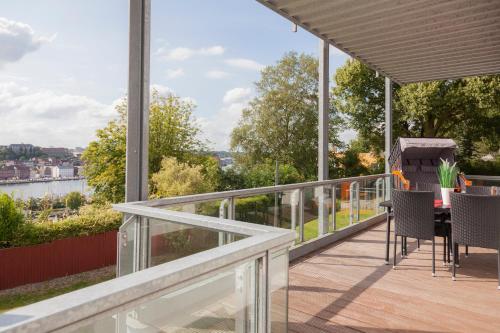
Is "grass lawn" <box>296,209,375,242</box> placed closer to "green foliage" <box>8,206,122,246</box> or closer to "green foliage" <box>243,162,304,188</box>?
"green foliage" <box>8,206,122,246</box>

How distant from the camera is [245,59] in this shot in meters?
55.2

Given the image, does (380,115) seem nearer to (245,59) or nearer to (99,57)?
(99,57)

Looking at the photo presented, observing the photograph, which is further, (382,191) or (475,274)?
(382,191)

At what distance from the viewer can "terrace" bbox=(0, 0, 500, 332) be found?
1.12 m

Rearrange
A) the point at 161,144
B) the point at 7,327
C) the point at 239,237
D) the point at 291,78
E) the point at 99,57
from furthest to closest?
the point at 99,57, the point at 291,78, the point at 161,144, the point at 239,237, the point at 7,327

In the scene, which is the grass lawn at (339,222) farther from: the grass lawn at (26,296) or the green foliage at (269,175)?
the green foliage at (269,175)

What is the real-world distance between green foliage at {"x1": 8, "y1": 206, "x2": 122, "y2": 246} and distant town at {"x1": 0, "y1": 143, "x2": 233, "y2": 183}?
10232 millimetres

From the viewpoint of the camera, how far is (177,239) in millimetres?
2355

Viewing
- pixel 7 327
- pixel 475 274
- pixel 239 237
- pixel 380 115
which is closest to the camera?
pixel 7 327

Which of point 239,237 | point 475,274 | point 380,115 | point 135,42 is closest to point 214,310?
point 239,237

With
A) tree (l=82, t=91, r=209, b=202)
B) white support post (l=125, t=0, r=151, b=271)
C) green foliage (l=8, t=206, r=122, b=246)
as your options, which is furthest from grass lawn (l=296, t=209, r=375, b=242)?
tree (l=82, t=91, r=209, b=202)

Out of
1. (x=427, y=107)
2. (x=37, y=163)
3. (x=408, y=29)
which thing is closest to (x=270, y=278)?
(x=408, y=29)

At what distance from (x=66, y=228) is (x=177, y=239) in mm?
8993

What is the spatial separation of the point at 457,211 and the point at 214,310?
3.53m
